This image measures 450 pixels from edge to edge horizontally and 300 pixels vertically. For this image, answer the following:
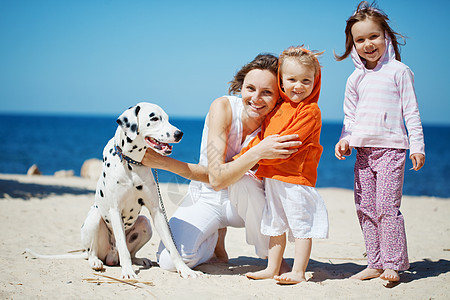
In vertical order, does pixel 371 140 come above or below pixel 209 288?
above

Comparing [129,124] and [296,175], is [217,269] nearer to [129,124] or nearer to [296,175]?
[296,175]

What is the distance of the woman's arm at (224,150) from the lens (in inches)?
138

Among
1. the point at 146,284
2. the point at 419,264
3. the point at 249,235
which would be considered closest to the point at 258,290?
the point at 249,235

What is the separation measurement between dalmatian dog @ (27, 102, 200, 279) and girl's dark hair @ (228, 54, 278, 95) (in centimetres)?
98

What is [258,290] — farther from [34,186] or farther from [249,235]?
[34,186]

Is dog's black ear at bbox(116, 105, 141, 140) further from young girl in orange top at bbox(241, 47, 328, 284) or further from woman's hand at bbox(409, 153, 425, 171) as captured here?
woman's hand at bbox(409, 153, 425, 171)

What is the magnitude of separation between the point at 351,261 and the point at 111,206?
9.62 feet

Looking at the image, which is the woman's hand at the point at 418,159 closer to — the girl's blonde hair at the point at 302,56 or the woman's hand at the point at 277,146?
the woman's hand at the point at 277,146

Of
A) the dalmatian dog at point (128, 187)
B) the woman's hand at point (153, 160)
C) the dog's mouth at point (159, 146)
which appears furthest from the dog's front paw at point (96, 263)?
the dog's mouth at point (159, 146)

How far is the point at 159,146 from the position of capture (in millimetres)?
3529

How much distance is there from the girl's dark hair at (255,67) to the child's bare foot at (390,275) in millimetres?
2135

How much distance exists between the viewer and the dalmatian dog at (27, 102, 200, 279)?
3549mm

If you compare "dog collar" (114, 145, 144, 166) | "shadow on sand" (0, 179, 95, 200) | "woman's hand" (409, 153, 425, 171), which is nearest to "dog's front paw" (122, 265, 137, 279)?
"dog collar" (114, 145, 144, 166)

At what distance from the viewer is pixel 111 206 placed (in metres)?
3.71
